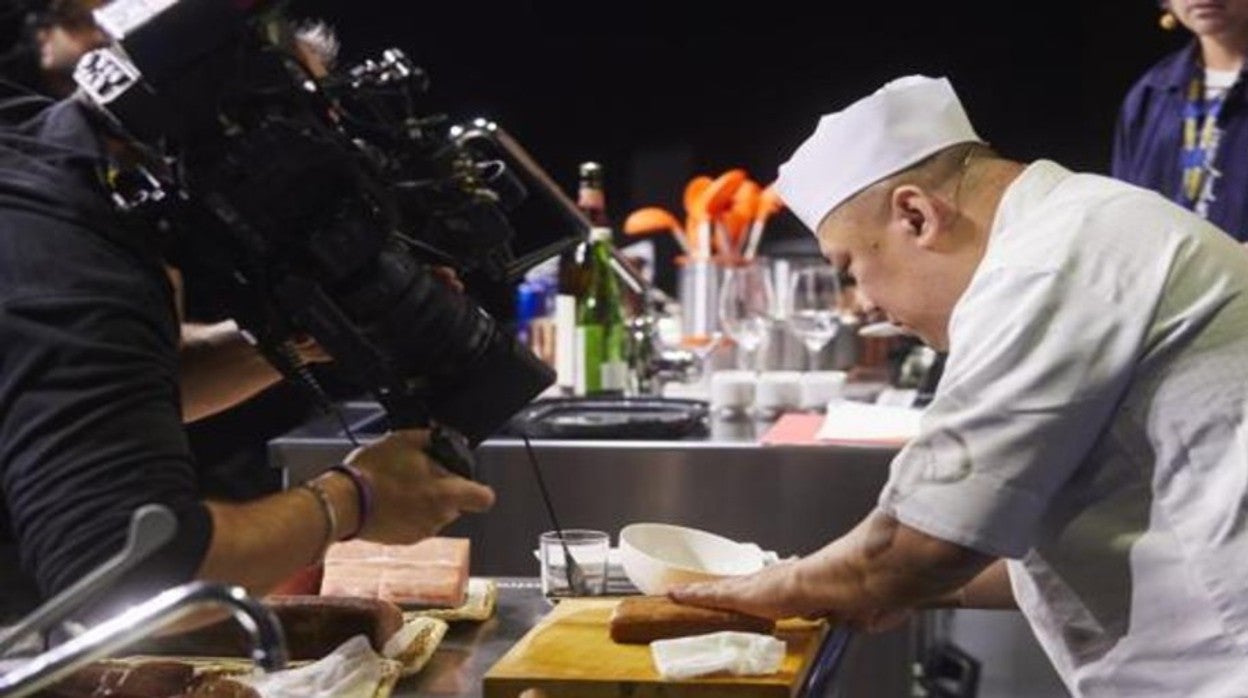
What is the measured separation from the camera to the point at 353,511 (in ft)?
4.33

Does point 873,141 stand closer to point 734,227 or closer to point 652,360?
point 652,360

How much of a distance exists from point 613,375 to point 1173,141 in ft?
3.48

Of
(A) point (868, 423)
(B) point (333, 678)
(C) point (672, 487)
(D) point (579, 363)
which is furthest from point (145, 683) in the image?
(D) point (579, 363)

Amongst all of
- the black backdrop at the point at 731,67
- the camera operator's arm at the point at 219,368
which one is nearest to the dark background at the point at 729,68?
the black backdrop at the point at 731,67

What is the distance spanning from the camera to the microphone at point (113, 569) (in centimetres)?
87

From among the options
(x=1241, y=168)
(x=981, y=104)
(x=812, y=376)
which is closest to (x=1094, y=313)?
(x=812, y=376)

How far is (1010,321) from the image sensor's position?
1.31 m

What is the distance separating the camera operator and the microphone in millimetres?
245

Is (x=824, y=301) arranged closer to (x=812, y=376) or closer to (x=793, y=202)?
(x=812, y=376)

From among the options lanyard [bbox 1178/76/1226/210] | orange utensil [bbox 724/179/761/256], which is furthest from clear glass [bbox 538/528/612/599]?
orange utensil [bbox 724/179/761/256]

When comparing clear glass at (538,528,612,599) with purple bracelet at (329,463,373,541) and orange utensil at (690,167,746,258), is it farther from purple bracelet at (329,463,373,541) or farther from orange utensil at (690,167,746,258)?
orange utensil at (690,167,746,258)

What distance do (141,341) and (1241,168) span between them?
2251 millimetres

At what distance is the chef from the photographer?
4.29 ft

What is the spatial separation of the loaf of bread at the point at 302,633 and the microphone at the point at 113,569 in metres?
0.55
